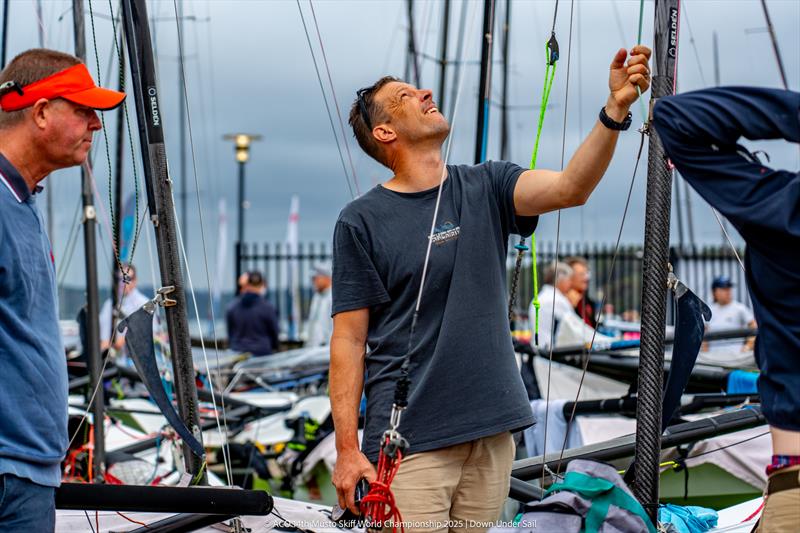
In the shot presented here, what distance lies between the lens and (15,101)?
2635mm

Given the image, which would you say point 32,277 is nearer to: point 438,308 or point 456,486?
point 438,308

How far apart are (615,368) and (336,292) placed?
4713mm

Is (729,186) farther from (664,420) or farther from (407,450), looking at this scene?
(664,420)

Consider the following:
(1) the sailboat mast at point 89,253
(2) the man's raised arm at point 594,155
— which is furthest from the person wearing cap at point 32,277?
(1) the sailboat mast at point 89,253

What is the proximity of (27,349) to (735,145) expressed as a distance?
1.76 m

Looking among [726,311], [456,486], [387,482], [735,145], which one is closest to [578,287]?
[726,311]

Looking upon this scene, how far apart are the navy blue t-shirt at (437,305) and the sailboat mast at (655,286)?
60 cm

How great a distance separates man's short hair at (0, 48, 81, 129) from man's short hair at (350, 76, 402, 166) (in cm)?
81

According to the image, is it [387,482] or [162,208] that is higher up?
[162,208]

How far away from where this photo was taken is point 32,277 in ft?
8.26

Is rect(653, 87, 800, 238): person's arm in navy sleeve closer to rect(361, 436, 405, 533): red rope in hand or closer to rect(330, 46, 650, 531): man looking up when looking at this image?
rect(330, 46, 650, 531): man looking up

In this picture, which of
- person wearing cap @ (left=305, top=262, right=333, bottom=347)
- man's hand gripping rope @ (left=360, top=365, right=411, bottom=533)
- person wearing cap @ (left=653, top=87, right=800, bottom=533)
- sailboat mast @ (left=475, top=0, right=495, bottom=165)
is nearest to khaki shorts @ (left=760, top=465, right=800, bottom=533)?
person wearing cap @ (left=653, top=87, right=800, bottom=533)

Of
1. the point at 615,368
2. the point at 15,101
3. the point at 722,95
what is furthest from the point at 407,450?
the point at 615,368

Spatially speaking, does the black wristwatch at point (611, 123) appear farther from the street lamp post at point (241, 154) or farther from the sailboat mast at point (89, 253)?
the street lamp post at point (241, 154)
